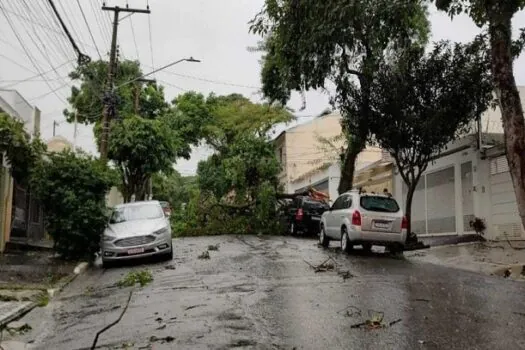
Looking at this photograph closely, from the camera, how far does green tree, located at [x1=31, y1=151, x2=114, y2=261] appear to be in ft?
54.5

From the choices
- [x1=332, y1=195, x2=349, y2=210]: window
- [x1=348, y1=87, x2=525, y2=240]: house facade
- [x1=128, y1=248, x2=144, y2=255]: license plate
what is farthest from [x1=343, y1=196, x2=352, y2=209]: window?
[x1=128, y1=248, x2=144, y2=255]: license plate

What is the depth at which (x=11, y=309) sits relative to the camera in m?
9.31

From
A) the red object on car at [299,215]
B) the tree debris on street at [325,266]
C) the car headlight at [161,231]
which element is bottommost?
the tree debris on street at [325,266]

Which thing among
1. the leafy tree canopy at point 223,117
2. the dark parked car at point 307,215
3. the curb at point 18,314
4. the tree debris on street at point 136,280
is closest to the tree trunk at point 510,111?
the tree debris on street at point 136,280

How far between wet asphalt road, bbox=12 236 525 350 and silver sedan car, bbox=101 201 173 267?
1.39 metres

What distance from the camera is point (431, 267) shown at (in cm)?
1434

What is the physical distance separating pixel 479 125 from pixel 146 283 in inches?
531

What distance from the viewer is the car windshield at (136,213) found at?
16.8 m

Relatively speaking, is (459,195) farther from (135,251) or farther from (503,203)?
(135,251)

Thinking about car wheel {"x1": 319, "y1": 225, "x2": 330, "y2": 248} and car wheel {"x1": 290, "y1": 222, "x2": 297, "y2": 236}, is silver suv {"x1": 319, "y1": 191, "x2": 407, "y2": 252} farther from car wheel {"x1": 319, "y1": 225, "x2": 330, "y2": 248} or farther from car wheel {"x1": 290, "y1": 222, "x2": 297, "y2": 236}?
car wheel {"x1": 290, "y1": 222, "x2": 297, "y2": 236}

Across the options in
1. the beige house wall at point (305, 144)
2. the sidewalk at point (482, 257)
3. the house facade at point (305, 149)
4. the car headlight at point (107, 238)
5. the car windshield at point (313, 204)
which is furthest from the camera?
the beige house wall at point (305, 144)

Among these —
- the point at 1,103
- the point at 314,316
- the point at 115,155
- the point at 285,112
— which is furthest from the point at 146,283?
the point at 285,112

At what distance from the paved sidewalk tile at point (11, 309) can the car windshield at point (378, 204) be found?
9.46 m

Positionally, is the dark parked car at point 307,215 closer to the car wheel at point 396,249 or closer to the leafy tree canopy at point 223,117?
the car wheel at point 396,249
